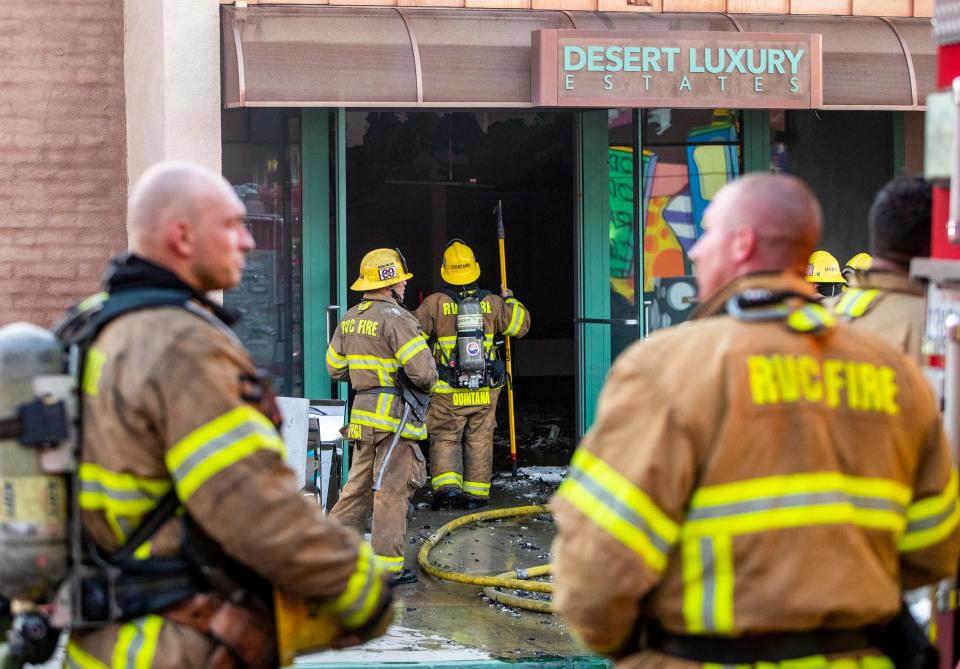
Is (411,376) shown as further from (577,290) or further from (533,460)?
(533,460)

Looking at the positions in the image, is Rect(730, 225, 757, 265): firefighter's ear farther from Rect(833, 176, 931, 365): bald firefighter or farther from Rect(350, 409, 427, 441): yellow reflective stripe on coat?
Rect(350, 409, 427, 441): yellow reflective stripe on coat

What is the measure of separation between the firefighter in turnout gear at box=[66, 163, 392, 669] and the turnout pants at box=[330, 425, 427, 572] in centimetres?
504

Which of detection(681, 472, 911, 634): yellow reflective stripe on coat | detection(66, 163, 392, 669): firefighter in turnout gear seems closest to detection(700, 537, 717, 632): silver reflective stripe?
detection(681, 472, 911, 634): yellow reflective stripe on coat

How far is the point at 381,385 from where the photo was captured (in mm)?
8562

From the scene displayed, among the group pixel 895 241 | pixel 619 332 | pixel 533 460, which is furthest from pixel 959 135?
pixel 533 460

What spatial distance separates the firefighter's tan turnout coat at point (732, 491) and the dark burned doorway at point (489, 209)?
37.2 feet

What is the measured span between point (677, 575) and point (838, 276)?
349 inches

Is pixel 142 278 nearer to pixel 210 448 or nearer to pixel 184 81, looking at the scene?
pixel 210 448

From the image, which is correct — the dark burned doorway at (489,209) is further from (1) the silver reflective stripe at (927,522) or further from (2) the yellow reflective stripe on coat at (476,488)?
(1) the silver reflective stripe at (927,522)

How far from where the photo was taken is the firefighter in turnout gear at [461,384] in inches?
418

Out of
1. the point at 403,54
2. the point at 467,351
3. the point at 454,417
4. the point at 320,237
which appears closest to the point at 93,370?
the point at 403,54

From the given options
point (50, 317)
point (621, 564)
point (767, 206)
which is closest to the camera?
point (621, 564)

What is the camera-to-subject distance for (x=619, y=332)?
1081 centimetres

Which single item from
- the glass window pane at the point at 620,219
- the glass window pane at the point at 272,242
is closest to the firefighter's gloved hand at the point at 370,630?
the glass window pane at the point at 272,242
